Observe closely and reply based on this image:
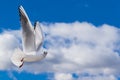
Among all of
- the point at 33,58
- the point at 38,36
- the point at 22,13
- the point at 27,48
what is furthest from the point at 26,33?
the point at 38,36

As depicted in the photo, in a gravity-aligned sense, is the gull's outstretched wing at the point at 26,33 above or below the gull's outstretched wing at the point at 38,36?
below

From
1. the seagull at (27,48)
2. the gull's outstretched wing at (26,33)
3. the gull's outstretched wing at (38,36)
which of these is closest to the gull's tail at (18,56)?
the seagull at (27,48)

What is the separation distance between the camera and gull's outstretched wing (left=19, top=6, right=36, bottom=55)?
32.5 m

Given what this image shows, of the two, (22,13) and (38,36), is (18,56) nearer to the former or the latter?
(38,36)

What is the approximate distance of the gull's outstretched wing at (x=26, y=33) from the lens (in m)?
32.5

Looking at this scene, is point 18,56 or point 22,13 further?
point 18,56

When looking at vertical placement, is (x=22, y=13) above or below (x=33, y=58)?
above

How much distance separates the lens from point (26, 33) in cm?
3434

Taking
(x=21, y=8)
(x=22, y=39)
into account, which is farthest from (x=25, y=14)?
(x=22, y=39)

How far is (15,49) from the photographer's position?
115 ft

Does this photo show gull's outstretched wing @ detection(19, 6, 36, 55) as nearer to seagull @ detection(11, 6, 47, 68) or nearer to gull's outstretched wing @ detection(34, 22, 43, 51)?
seagull @ detection(11, 6, 47, 68)

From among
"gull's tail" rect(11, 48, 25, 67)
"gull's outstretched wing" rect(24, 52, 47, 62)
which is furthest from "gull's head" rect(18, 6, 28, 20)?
"gull's outstretched wing" rect(24, 52, 47, 62)

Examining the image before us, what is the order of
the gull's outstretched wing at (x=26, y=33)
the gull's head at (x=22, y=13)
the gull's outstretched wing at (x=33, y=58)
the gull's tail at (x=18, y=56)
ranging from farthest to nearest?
the gull's outstretched wing at (x=33, y=58) → the gull's tail at (x=18, y=56) → the gull's outstretched wing at (x=26, y=33) → the gull's head at (x=22, y=13)

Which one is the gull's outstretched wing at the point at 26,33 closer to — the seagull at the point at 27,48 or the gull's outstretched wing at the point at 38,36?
the seagull at the point at 27,48
